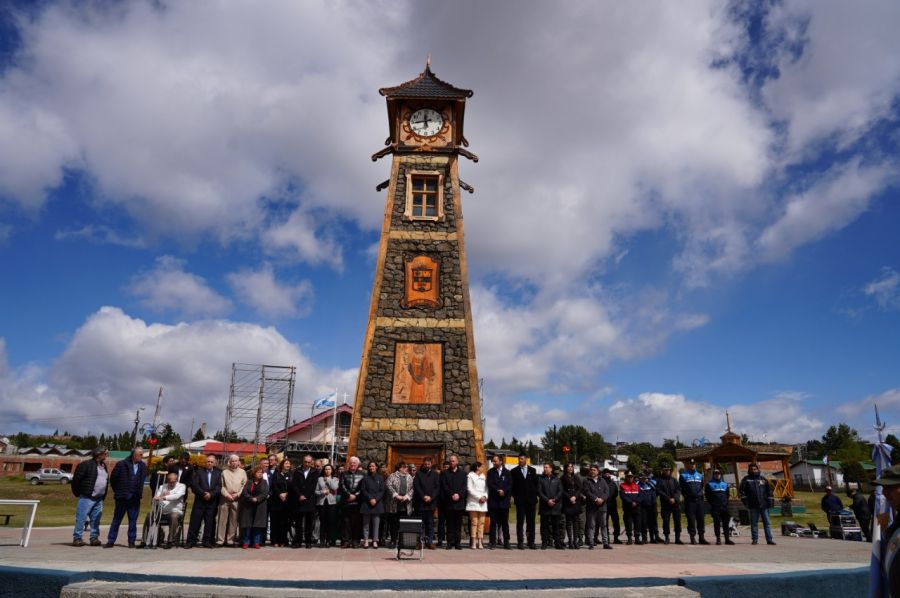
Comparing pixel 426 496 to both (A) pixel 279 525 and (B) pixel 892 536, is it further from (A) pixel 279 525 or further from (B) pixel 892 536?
(B) pixel 892 536

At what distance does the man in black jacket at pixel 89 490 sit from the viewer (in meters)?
9.99

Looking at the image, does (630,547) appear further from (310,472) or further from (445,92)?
(445,92)

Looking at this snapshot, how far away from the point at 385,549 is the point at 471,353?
6.26m

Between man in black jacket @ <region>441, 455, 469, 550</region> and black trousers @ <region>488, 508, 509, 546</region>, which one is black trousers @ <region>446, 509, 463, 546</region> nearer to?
man in black jacket @ <region>441, 455, 469, 550</region>

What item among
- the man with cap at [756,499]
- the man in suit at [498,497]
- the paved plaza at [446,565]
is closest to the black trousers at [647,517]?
the paved plaza at [446,565]

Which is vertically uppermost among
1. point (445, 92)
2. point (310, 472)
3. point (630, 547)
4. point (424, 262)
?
point (445, 92)

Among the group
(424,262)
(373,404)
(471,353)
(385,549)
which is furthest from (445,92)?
(385,549)

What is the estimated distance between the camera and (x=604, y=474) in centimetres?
1221

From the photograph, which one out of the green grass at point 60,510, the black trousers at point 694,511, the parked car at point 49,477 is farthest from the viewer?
the parked car at point 49,477

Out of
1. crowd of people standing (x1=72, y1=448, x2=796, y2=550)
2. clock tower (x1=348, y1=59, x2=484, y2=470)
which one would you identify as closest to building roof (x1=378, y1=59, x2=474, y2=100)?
clock tower (x1=348, y1=59, x2=484, y2=470)

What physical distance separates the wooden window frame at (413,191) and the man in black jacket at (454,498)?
838cm

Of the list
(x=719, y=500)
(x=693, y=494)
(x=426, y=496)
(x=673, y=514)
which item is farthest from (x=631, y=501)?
(x=426, y=496)

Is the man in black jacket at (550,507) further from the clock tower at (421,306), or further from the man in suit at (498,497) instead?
the clock tower at (421,306)

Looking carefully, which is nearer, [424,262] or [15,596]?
[15,596]
